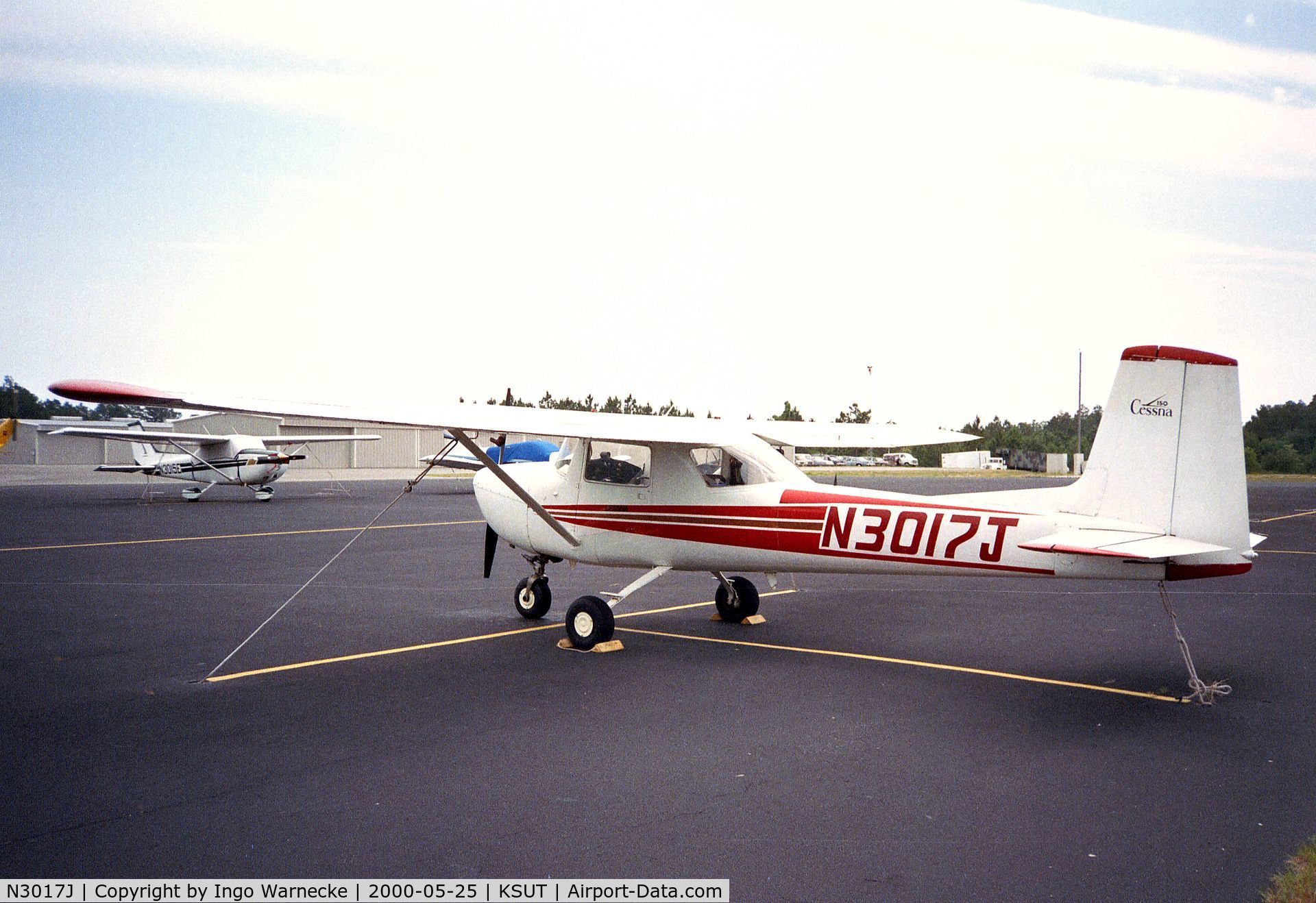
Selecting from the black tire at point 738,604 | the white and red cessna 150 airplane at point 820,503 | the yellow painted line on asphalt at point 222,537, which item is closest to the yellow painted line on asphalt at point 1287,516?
the white and red cessna 150 airplane at point 820,503

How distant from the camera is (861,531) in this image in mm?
8062

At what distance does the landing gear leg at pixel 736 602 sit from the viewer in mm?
10281

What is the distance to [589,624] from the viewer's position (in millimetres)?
8727

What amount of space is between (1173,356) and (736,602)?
17.2 ft

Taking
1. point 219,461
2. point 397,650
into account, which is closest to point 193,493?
point 219,461

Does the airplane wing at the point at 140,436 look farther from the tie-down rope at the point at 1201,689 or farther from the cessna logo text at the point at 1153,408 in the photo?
the tie-down rope at the point at 1201,689

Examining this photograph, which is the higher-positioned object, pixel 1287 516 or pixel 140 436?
pixel 140 436

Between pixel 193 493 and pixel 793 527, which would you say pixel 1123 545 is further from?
pixel 193 493

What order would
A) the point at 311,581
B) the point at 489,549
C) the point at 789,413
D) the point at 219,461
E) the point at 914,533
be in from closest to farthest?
the point at 914,533
the point at 489,549
the point at 311,581
the point at 219,461
the point at 789,413

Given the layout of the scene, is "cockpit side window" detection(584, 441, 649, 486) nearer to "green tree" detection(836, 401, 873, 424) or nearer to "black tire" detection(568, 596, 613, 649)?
"black tire" detection(568, 596, 613, 649)

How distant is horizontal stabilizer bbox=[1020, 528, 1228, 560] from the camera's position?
20.5 feet

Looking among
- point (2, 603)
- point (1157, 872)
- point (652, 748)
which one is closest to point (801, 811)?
point (652, 748)

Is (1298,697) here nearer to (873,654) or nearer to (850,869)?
(873,654)

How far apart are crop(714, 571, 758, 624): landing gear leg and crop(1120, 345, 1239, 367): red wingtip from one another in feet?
16.1
